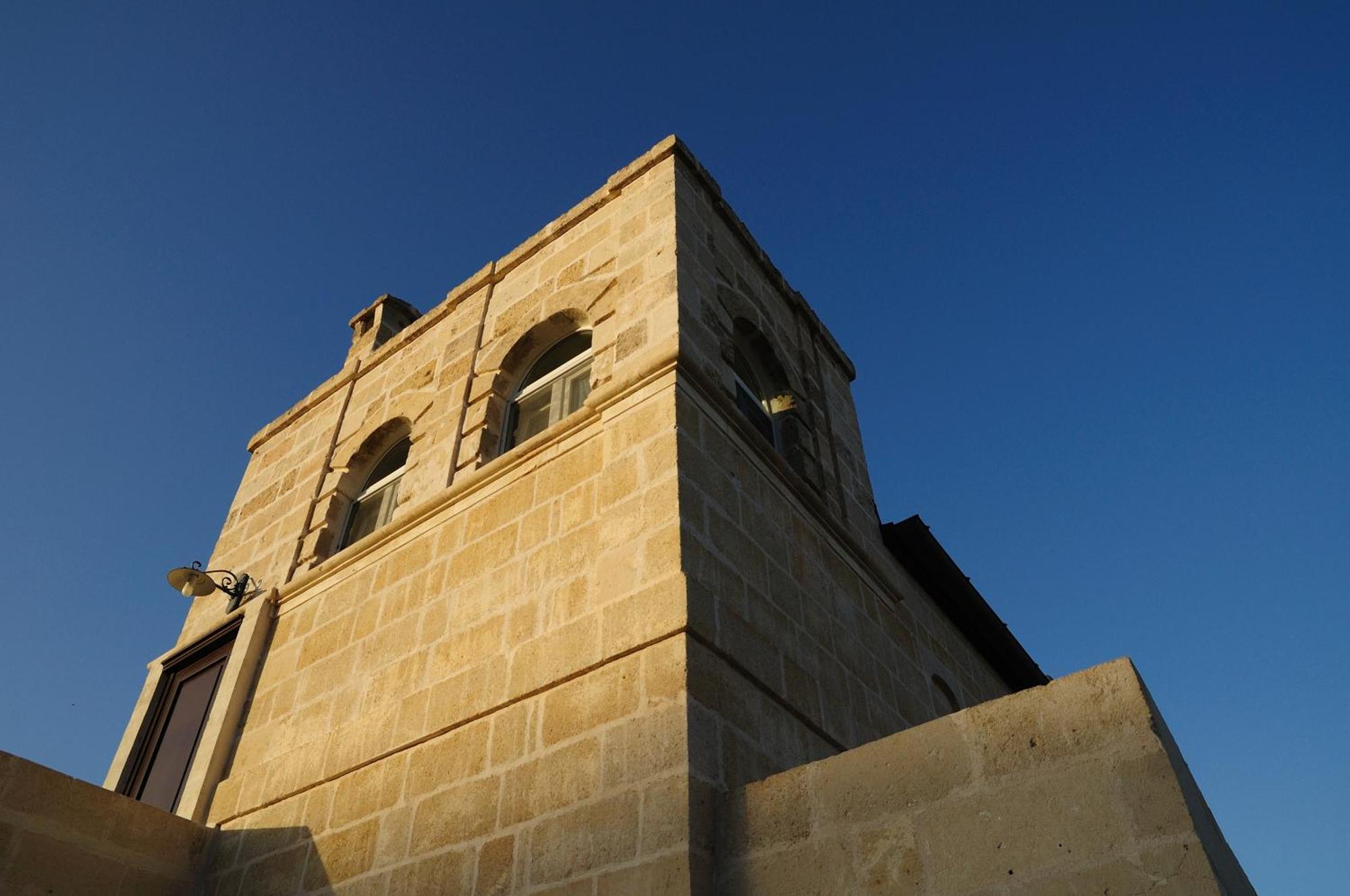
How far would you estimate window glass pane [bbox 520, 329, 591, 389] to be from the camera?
21.1ft

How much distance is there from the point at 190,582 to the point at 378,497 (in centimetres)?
142

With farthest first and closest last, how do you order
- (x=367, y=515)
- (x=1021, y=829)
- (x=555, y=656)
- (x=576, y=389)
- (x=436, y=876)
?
(x=367, y=515), (x=576, y=389), (x=555, y=656), (x=436, y=876), (x=1021, y=829)

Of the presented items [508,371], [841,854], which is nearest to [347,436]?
[508,371]

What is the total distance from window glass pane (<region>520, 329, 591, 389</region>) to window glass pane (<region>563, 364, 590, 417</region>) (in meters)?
0.24

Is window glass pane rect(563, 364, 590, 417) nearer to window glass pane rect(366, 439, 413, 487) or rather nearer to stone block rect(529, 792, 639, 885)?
window glass pane rect(366, 439, 413, 487)

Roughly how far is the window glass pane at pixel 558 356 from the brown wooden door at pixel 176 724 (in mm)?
2737

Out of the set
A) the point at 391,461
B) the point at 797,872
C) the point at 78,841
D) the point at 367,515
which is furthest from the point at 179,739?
the point at 797,872

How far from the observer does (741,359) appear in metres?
6.75

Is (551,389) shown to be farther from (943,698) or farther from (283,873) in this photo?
(943,698)

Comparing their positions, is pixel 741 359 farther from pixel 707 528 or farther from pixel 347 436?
pixel 347 436

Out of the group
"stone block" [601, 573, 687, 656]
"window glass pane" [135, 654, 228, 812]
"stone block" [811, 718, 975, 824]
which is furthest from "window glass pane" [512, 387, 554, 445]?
"stone block" [811, 718, 975, 824]

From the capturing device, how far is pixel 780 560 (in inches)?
193

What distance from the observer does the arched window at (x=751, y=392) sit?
6418 mm

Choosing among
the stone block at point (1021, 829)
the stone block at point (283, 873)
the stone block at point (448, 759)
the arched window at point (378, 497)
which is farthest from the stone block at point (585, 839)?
the arched window at point (378, 497)
